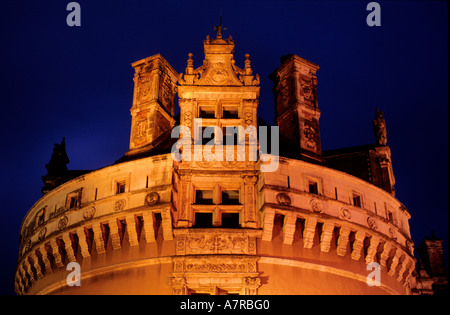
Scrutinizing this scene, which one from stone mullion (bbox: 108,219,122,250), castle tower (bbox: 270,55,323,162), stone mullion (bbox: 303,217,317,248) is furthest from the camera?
castle tower (bbox: 270,55,323,162)

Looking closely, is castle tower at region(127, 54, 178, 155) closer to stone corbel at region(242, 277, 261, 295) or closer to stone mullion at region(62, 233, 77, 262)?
stone mullion at region(62, 233, 77, 262)

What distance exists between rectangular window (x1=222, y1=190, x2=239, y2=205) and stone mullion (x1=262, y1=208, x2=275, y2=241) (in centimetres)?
209

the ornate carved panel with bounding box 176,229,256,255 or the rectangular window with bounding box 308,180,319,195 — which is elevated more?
the rectangular window with bounding box 308,180,319,195

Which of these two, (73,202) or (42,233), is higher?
(73,202)

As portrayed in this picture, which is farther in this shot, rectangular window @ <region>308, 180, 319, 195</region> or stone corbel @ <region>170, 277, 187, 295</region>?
rectangular window @ <region>308, 180, 319, 195</region>

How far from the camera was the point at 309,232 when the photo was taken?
81.0 feet

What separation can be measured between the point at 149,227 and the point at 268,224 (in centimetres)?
461

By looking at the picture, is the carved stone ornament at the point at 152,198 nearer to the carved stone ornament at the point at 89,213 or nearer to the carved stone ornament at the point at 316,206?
the carved stone ornament at the point at 89,213

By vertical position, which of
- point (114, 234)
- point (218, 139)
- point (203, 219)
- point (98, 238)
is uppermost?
point (218, 139)

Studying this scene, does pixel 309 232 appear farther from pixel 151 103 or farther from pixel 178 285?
pixel 151 103

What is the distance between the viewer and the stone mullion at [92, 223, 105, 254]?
25.1 m

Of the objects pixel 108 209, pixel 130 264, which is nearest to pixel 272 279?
pixel 130 264

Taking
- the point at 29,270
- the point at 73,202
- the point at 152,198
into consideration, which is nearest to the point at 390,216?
the point at 152,198

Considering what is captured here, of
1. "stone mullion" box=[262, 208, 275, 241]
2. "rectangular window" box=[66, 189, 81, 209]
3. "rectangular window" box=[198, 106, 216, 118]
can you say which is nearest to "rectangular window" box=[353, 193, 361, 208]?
"stone mullion" box=[262, 208, 275, 241]
